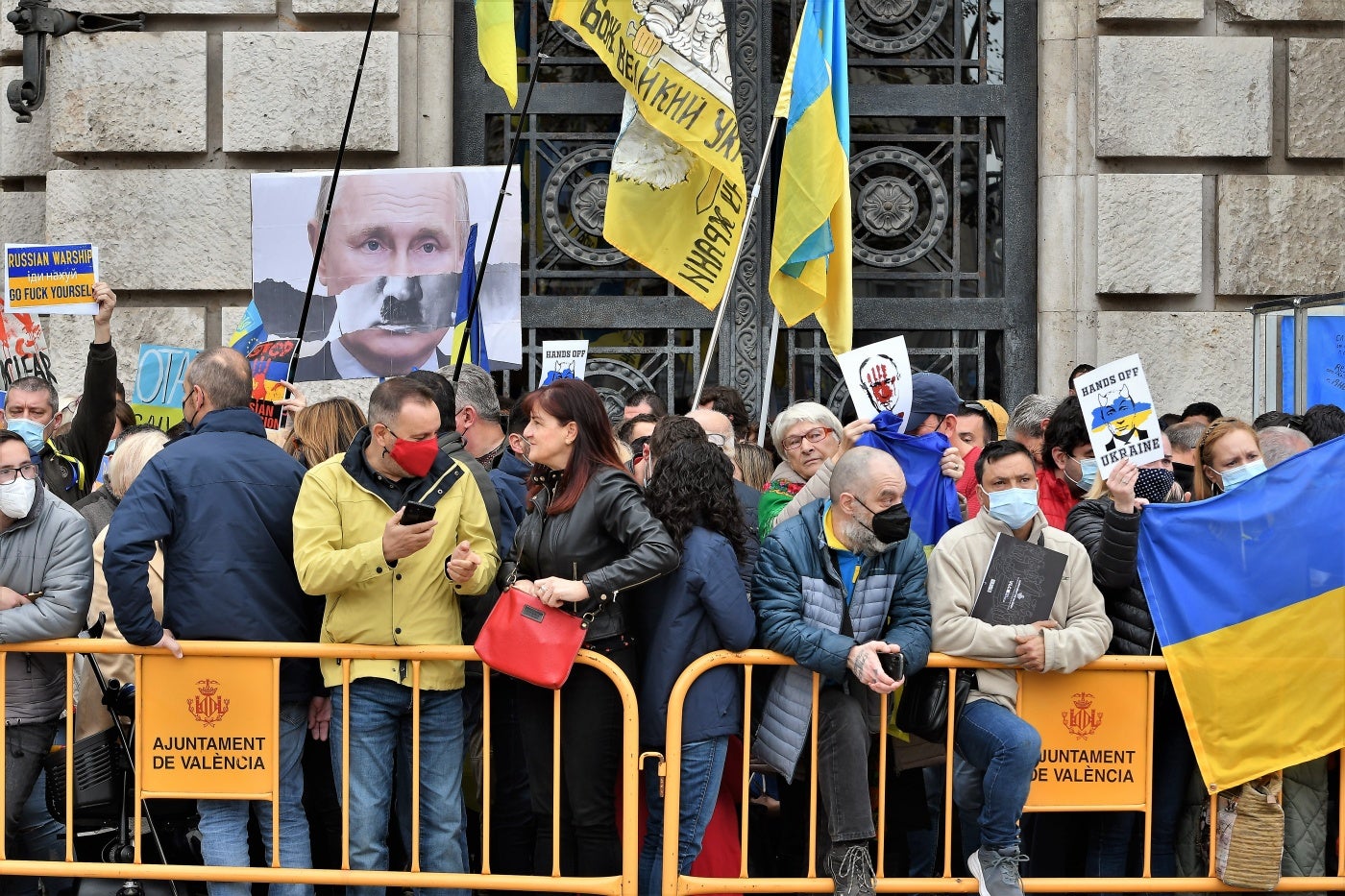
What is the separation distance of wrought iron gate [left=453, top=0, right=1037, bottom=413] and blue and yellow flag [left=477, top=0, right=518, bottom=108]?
172cm

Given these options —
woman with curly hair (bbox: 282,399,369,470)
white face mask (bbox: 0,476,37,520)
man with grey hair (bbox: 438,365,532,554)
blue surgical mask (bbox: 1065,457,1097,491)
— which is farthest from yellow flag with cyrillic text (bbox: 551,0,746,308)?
white face mask (bbox: 0,476,37,520)

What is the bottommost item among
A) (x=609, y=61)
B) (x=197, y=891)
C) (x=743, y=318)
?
(x=197, y=891)

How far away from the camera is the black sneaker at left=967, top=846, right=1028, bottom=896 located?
4723 mm

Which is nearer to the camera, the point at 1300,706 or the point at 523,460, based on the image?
the point at 1300,706

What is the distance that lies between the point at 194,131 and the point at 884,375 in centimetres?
463

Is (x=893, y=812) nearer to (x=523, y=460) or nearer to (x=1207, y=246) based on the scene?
(x=523, y=460)

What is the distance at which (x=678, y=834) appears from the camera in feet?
15.7

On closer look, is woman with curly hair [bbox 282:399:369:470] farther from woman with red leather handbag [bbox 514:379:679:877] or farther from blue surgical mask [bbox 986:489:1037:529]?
blue surgical mask [bbox 986:489:1037:529]

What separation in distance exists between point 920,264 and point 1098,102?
134 cm

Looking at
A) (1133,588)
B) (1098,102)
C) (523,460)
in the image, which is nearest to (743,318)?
(1098,102)

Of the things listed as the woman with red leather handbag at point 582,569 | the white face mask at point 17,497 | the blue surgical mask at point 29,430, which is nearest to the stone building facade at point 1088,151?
the blue surgical mask at point 29,430

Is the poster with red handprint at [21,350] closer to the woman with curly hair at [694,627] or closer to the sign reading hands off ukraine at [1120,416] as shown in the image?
the woman with curly hair at [694,627]

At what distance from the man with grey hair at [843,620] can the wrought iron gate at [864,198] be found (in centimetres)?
410

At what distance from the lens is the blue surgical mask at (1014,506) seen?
4.90m
